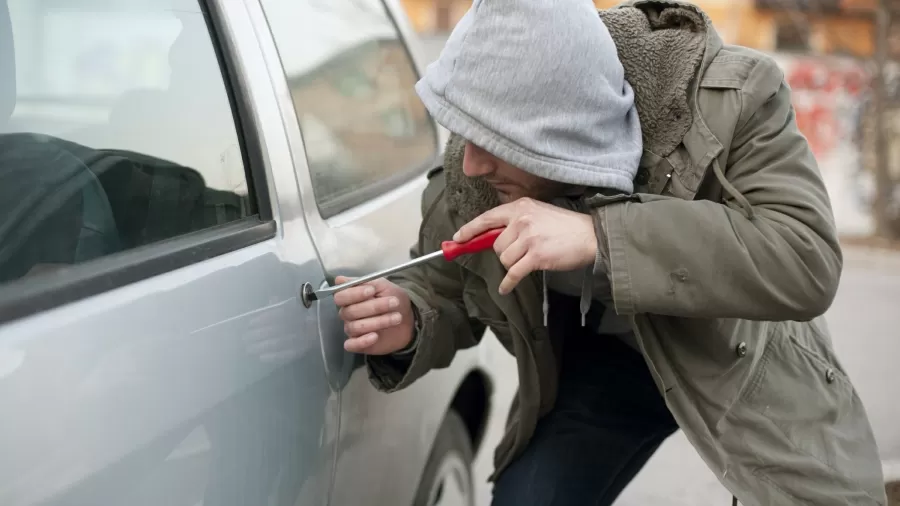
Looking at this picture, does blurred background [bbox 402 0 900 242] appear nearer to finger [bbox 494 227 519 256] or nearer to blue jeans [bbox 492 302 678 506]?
blue jeans [bbox 492 302 678 506]

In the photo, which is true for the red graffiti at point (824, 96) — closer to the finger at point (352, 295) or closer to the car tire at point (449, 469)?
the car tire at point (449, 469)

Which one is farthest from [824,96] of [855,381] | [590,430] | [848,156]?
[590,430]

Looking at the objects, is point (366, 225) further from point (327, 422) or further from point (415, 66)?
point (415, 66)

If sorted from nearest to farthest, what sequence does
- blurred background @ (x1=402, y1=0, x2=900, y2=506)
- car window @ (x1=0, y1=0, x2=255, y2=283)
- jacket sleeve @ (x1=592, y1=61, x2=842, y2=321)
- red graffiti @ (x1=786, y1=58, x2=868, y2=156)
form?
car window @ (x1=0, y1=0, x2=255, y2=283), jacket sleeve @ (x1=592, y1=61, x2=842, y2=321), blurred background @ (x1=402, y1=0, x2=900, y2=506), red graffiti @ (x1=786, y1=58, x2=868, y2=156)

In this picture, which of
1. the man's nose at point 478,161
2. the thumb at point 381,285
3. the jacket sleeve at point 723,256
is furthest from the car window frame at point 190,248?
the jacket sleeve at point 723,256

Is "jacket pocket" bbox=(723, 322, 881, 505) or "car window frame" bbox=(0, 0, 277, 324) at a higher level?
"car window frame" bbox=(0, 0, 277, 324)

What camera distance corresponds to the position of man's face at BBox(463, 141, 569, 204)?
1583 mm

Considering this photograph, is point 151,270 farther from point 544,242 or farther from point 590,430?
point 590,430

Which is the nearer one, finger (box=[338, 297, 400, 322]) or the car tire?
finger (box=[338, 297, 400, 322])

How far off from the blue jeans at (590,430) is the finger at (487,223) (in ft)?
1.83

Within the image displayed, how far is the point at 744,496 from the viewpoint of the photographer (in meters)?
1.59

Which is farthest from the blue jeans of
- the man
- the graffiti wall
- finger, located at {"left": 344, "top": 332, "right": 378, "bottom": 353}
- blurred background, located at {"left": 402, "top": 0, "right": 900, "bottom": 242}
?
the graffiti wall

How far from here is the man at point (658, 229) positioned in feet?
4.64

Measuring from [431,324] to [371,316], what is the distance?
0.59 feet
